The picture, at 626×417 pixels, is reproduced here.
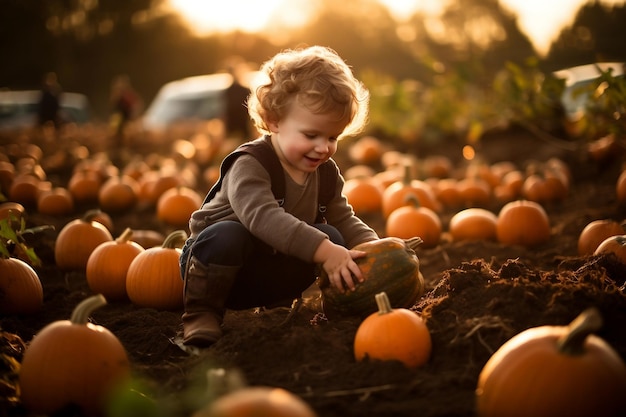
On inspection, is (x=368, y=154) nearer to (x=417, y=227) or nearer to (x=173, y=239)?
(x=417, y=227)

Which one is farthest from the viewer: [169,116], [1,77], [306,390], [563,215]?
[1,77]

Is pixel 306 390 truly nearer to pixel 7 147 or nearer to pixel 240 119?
pixel 7 147

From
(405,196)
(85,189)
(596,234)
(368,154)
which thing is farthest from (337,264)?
(368,154)

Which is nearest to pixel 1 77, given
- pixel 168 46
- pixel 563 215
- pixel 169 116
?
pixel 168 46

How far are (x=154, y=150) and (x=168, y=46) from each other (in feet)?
115

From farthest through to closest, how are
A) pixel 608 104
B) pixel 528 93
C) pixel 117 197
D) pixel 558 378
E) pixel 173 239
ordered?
pixel 117 197 < pixel 528 93 < pixel 608 104 < pixel 173 239 < pixel 558 378

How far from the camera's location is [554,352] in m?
2.29

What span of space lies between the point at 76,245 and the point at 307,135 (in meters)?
2.63

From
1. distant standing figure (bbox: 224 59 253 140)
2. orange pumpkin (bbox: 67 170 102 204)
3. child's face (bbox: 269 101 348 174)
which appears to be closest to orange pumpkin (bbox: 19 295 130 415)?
child's face (bbox: 269 101 348 174)

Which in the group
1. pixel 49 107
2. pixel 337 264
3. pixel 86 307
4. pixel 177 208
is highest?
pixel 49 107

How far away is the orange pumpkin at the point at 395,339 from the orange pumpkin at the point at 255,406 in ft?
3.54

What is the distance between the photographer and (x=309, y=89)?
346 cm

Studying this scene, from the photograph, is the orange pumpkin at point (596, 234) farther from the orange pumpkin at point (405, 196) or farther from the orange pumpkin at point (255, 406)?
the orange pumpkin at point (255, 406)

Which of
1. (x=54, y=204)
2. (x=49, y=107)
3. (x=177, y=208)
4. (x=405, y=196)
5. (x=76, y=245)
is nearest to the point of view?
(x=76, y=245)
